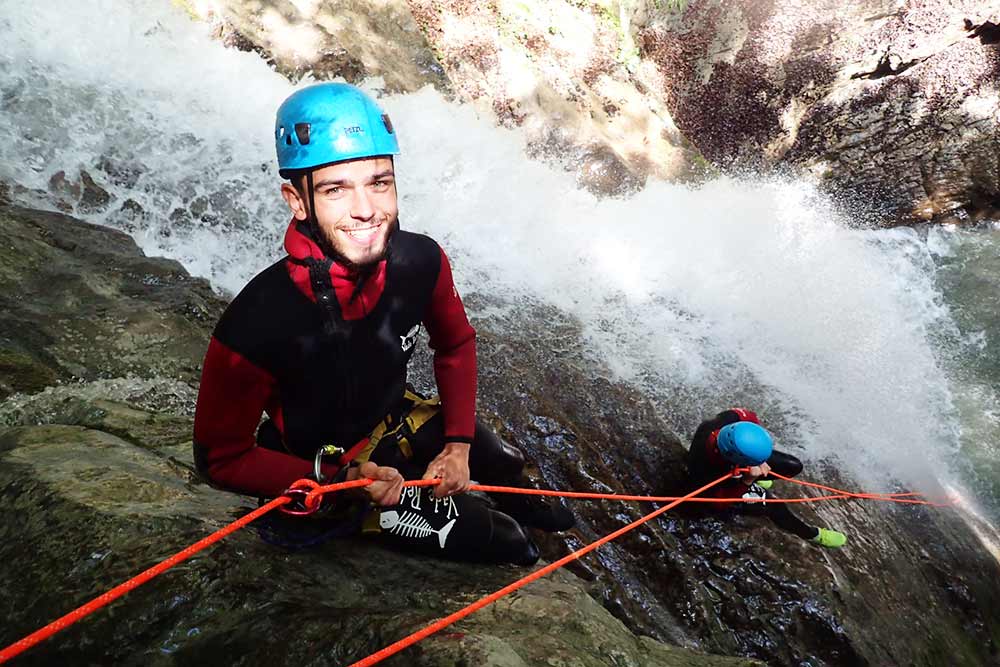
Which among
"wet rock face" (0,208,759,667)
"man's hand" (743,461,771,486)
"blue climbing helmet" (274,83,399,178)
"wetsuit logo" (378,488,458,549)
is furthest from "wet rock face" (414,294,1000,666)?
"blue climbing helmet" (274,83,399,178)

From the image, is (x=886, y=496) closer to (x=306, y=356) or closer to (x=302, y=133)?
(x=306, y=356)

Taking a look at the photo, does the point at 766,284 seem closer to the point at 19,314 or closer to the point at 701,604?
the point at 701,604

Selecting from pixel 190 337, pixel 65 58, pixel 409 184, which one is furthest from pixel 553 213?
pixel 65 58

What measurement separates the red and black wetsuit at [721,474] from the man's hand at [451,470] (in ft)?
8.00

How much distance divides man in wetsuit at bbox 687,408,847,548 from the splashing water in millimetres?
836

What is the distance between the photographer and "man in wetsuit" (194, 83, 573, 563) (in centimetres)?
160

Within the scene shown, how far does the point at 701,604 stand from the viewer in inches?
133

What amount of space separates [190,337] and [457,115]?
5673 mm

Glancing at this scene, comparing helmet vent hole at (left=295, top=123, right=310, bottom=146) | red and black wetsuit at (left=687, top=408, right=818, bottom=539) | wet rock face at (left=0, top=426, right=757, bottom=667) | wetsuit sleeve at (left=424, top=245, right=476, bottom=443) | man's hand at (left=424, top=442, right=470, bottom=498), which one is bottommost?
red and black wetsuit at (left=687, top=408, right=818, bottom=539)

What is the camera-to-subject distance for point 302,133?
5.19 feet

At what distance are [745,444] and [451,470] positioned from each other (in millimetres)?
2459

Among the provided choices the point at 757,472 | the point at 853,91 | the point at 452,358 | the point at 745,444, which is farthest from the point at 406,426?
the point at 853,91

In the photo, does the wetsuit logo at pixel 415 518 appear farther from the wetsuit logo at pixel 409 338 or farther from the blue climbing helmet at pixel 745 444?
the blue climbing helmet at pixel 745 444

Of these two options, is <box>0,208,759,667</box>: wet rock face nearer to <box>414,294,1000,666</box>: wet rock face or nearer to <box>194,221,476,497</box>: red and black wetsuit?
<box>194,221,476,497</box>: red and black wetsuit
